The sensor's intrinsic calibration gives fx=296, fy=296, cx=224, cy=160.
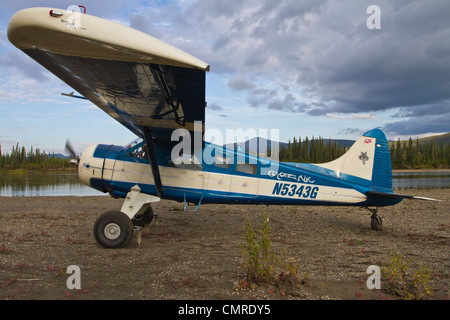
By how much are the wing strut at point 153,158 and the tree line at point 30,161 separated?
9586 centimetres

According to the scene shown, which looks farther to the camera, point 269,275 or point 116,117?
point 116,117

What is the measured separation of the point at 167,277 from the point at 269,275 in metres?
1.52

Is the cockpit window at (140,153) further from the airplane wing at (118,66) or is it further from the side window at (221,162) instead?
the side window at (221,162)

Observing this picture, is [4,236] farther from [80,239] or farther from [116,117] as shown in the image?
[116,117]

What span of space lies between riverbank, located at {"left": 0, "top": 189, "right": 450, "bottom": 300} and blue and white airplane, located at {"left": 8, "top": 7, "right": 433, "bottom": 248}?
0.91m

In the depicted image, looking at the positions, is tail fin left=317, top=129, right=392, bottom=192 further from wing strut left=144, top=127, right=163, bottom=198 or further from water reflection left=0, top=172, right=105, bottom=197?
water reflection left=0, top=172, right=105, bottom=197

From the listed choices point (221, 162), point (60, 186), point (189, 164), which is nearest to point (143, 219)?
point (189, 164)

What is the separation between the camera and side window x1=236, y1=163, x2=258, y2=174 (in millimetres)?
7527

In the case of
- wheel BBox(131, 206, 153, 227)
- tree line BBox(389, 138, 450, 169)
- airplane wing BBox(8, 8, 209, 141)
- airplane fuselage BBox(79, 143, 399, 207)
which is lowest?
wheel BBox(131, 206, 153, 227)

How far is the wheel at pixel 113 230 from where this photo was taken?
6.22 m

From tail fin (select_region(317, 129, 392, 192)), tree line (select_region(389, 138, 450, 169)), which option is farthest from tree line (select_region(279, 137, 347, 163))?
tail fin (select_region(317, 129, 392, 192))

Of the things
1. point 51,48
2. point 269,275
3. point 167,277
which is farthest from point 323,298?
point 51,48

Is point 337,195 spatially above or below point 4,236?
above

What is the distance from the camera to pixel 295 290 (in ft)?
12.7
